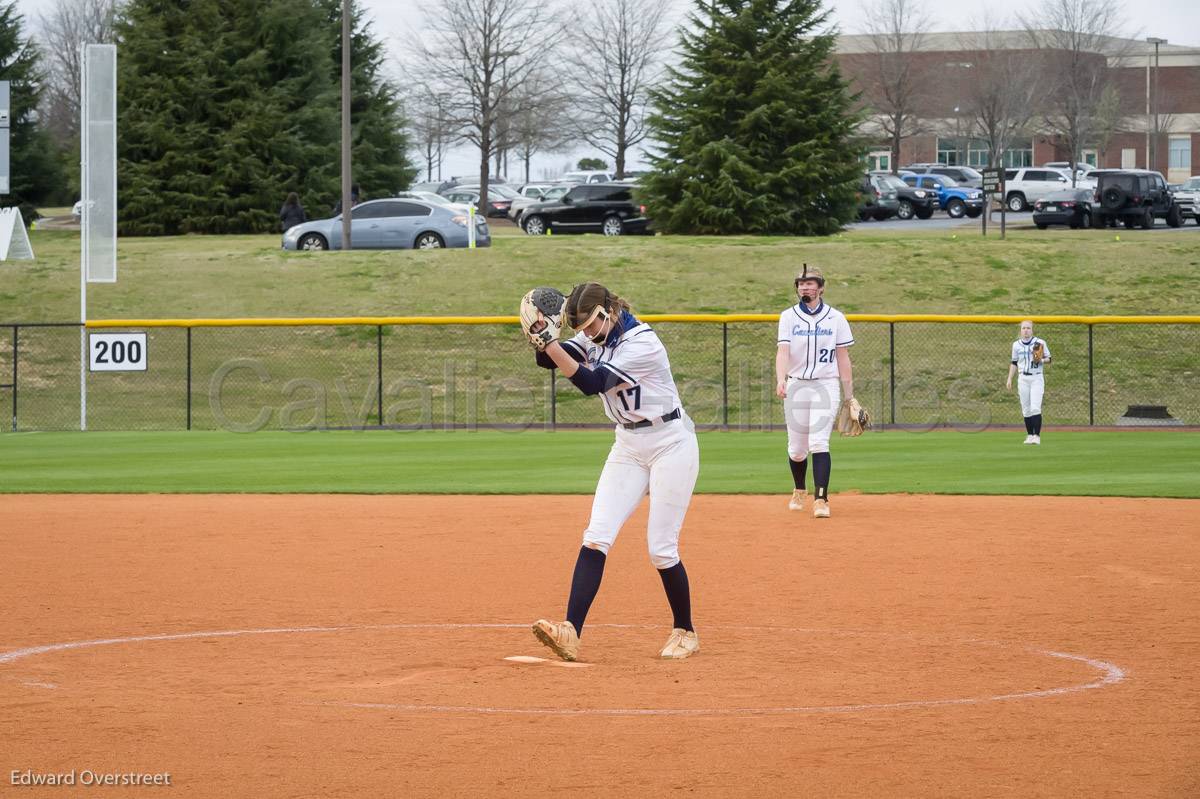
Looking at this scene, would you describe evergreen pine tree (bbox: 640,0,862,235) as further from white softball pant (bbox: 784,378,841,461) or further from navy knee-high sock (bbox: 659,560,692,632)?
navy knee-high sock (bbox: 659,560,692,632)

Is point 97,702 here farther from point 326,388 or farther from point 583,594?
point 326,388

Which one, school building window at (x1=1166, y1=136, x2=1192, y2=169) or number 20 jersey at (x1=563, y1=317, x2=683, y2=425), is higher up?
school building window at (x1=1166, y1=136, x2=1192, y2=169)

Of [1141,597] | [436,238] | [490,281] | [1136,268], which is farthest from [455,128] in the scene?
[1141,597]

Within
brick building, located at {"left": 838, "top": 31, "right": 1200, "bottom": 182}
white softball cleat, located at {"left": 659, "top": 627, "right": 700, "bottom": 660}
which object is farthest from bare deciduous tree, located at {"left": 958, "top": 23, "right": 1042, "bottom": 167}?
white softball cleat, located at {"left": 659, "top": 627, "right": 700, "bottom": 660}

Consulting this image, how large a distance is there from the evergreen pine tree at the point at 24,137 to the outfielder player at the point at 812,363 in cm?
4322

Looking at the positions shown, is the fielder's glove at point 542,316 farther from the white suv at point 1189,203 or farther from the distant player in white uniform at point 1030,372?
the white suv at point 1189,203

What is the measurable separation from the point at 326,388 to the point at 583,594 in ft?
68.8

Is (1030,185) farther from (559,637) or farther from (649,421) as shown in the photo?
(559,637)

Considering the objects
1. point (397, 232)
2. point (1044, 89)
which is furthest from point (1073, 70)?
point (397, 232)

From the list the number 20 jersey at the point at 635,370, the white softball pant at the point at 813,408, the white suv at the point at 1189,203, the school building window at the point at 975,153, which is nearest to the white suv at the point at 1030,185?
the white suv at the point at 1189,203

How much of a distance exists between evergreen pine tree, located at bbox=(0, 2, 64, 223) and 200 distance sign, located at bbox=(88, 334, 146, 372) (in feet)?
96.8

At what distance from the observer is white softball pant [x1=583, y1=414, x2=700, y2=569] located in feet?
25.4

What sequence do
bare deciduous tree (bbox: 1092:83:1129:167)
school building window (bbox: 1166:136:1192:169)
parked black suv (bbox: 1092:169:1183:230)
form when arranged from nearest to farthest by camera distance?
parked black suv (bbox: 1092:169:1183:230) < bare deciduous tree (bbox: 1092:83:1129:167) < school building window (bbox: 1166:136:1192:169)

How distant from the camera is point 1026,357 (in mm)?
20625
